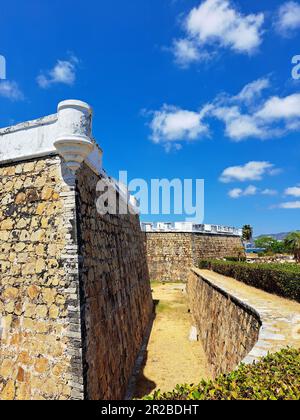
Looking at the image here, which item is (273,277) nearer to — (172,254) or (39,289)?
(39,289)

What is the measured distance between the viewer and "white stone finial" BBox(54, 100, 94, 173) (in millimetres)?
5355

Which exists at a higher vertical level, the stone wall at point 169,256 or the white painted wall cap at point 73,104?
the white painted wall cap at point 73,104

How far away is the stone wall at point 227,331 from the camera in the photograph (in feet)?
22.0

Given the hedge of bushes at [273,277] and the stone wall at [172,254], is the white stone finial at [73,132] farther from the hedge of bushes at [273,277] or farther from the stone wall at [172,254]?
the stone wall at [172,254]

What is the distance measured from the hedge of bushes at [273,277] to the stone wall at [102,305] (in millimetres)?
5303

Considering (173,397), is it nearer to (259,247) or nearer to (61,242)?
(61,242)

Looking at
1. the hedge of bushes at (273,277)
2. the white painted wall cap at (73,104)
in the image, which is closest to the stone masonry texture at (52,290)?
the white painted wall cap at (73,104)

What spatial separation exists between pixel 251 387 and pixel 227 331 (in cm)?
606

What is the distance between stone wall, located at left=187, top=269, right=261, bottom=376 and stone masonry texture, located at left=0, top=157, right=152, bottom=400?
Result: 9.66 ft

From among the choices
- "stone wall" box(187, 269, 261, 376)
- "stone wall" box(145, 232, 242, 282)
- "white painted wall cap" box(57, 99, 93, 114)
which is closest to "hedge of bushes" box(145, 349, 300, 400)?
"stone wall" box(187, 269, 261, 376)

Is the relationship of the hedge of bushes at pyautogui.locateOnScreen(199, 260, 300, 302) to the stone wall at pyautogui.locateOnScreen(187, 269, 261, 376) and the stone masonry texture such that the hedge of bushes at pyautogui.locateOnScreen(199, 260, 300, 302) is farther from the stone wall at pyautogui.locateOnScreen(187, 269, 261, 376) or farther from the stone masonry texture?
the stone masonry texture

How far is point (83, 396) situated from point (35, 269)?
7.77 feet

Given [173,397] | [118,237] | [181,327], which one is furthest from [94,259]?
[181,327]

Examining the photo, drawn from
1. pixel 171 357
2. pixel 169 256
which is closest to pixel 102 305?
pixel 171 357
